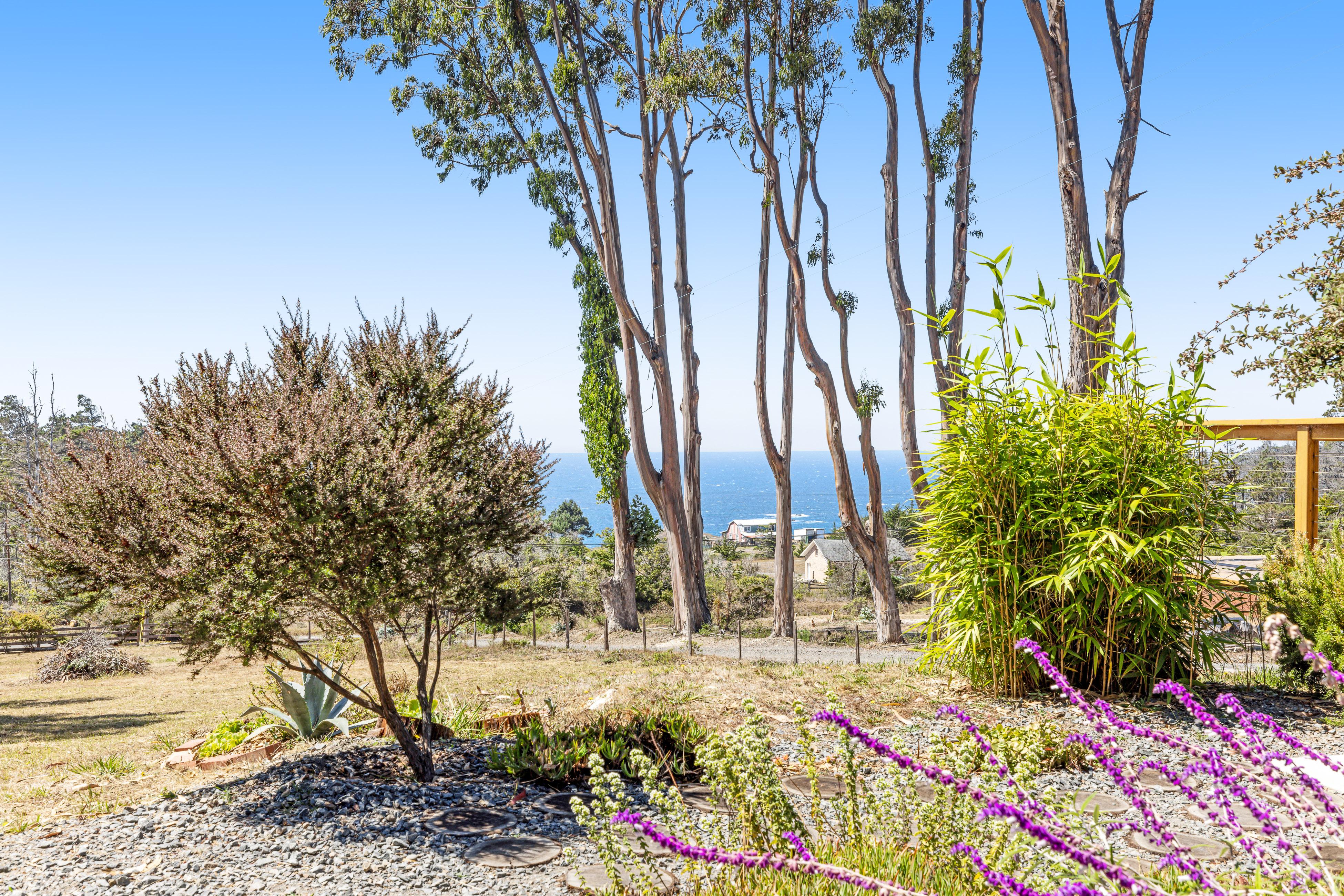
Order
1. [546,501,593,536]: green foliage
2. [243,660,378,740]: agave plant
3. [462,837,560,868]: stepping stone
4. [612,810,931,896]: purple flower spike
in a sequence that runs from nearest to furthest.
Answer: [612,810,931,896]: purple flower spike, [462,837,560,868]: stepping stone, [243,660,378,740]: agave plant, [546,501,593,536]: green foliage

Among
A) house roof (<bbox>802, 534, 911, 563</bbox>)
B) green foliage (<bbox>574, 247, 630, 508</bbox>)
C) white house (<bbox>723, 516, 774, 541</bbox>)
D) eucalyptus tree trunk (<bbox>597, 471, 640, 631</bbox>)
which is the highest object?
green foliage (<bbox>574, 247, 630, 508</bbox>)

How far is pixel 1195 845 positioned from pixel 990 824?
3.79 feet

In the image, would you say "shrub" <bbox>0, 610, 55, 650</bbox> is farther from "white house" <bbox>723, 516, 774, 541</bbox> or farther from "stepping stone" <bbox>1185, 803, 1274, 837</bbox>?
"white house" <bbox>723, 516, 774, 541</bbox>

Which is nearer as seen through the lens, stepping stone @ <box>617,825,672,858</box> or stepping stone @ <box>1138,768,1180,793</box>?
stepping stone @ <box>617,825,672,858</box>

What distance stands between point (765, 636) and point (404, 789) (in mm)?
13158

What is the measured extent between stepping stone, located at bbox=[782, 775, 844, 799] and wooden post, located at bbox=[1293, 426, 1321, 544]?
14.3ft

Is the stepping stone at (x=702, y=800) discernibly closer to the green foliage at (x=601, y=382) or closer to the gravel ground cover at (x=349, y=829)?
the gravel ground cover at (x=349, y=829)

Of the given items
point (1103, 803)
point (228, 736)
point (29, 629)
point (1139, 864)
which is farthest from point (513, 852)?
point (29, 629)

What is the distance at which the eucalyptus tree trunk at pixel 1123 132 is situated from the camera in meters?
8.45

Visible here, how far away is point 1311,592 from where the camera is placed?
482 centimetres

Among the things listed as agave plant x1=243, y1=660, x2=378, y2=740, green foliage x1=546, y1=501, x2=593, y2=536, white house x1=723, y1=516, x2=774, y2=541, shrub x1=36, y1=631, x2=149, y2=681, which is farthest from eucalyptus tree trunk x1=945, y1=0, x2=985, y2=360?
green foliage x1=546, y1=501, x2=593, y2=536

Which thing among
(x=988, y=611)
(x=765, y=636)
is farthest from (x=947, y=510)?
(x=765, y=636)

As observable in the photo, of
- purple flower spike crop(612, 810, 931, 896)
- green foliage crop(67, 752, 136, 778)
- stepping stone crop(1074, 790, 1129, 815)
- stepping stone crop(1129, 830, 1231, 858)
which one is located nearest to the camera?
purple flower spike crop(612, 810, 931, 896)

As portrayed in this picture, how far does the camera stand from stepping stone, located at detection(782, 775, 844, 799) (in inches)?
139
